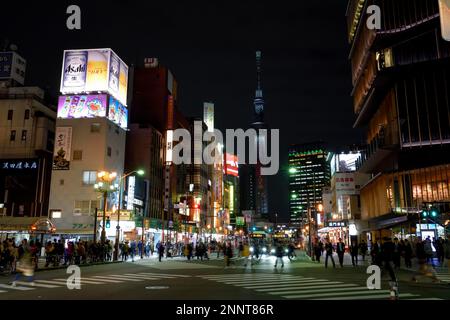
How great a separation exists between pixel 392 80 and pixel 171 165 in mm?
44988

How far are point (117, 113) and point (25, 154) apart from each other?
45.1 ft

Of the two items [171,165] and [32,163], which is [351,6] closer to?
[171,165]

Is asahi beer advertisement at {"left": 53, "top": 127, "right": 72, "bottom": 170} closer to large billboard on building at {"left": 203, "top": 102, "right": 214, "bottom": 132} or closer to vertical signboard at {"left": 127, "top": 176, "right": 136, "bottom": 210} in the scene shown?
vertical signboard at {"left": 127, "top": 176, "right": 136, "bottom": 210}

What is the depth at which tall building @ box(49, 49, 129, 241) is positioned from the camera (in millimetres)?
54844

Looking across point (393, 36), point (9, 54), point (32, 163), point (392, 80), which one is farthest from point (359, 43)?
point (9, 54)

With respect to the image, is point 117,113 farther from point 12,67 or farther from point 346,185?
point 346,185

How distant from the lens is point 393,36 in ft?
149

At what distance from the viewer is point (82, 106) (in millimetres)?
57531

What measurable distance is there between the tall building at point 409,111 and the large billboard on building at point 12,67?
185ft

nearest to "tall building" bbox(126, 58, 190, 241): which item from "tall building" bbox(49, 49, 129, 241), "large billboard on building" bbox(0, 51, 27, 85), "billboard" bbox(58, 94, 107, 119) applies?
"tall building" bbox(49, 49, 129, 241)

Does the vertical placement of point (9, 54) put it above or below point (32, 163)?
above

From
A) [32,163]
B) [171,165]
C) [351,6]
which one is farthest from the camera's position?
[171,165]

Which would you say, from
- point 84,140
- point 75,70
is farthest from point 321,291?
point 75,70
